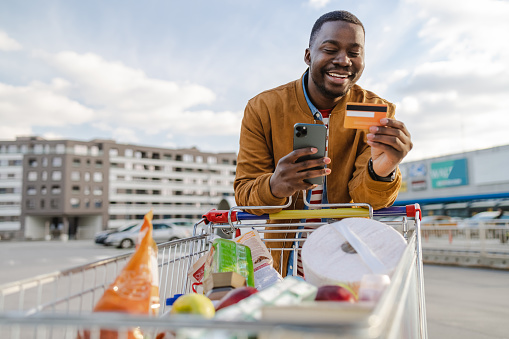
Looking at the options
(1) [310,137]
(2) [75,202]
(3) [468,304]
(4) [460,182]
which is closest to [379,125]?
(1) [310,137]

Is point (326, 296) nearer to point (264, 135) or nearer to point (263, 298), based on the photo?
point (263, 298)

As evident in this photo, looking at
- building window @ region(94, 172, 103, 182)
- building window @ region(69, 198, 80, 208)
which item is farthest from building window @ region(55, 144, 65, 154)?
building window @ region(69, 198, 80, 208)

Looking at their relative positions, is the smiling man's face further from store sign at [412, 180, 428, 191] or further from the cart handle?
store sign at [412, 180, 428, 191]

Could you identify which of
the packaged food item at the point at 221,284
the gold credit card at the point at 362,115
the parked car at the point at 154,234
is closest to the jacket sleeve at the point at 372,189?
the gold credit card at the point at 362,115

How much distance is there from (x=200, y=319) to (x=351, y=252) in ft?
2.93

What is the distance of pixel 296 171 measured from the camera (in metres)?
1.74

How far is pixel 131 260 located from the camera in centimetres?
125

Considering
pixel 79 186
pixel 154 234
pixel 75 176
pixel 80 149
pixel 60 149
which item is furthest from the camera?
pixel 80 149

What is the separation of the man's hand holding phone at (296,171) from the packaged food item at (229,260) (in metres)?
0.33

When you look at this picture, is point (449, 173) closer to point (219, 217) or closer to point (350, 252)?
point (219, 217)

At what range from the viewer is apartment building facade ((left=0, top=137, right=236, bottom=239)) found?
6581 cm

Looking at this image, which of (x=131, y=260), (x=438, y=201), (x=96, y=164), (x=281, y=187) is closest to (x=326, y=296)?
(x=131, y=260)

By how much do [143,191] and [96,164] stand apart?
9776mm

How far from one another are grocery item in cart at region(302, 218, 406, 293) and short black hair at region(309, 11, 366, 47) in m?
1.10
